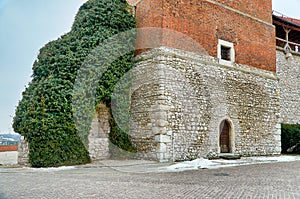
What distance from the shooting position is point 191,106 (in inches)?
420

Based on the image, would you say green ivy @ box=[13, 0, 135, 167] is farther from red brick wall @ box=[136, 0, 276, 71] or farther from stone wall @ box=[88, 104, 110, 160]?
red brick wall @ box=[136, 0, 276, 71]

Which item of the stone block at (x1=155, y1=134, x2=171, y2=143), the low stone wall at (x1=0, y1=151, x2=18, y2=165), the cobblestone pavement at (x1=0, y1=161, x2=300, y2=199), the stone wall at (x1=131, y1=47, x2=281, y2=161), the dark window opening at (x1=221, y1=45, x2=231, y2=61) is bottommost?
the low stone wall at (x1=0, y1=151, x2=18, y2=165)

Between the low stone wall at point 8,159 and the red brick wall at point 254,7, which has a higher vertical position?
the red brick wall at point 254,7

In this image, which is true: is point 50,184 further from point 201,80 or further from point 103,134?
point 201,80

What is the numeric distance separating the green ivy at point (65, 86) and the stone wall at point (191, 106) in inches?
48.2

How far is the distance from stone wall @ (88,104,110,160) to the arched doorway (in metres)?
4.63

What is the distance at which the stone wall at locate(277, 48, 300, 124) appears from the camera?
17859mm

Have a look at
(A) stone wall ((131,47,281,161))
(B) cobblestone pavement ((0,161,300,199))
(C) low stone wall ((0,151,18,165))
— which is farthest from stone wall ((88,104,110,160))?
(B) cobblestone pavement ((0,161,300,199))

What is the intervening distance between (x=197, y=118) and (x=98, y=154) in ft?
13.1

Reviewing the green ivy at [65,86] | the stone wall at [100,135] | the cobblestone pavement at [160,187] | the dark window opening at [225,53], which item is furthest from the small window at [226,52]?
the cobblestone pavement at [160,187]

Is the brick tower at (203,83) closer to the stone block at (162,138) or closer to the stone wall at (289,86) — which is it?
the stone block at (162,138)

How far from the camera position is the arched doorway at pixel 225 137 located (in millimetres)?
11828

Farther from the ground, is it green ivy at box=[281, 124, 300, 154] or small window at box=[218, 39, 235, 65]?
small window at box=[218, 39, 235, 65]

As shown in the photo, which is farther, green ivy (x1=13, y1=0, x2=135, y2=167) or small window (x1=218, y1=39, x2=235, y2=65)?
small window (x1=218, y1=39, x2=235, y2=65)
